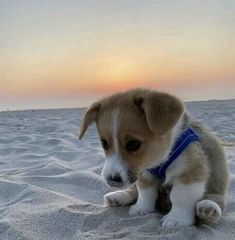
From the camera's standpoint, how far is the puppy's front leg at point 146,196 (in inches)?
123

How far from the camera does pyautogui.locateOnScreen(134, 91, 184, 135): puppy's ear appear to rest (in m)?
2.76

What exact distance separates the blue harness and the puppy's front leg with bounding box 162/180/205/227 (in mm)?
179

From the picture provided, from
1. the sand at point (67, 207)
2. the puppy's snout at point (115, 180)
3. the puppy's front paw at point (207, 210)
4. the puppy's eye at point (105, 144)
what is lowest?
the sand at point (67, 207)

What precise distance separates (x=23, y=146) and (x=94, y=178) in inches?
113

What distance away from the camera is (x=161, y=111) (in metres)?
2.78

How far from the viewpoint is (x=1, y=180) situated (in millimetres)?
4242

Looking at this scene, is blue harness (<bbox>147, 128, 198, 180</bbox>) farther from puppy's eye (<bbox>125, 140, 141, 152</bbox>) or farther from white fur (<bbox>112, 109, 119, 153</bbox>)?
A: white fur (<bbox>112, 109, 119, 153</bbox>)

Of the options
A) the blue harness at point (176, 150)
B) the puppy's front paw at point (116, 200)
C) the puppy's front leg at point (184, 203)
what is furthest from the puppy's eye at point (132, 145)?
the puppy's front paw at point (116, 200)

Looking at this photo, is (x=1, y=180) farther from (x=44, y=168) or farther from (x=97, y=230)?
(x=97, y=230)

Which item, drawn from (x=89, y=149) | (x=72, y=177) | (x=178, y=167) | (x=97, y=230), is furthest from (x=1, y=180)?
(x=89, y=149)

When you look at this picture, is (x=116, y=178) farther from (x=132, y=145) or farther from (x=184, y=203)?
(x=184, y=203)

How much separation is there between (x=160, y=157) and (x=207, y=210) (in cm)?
45

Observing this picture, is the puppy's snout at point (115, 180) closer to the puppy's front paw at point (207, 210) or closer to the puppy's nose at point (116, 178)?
the puppy's nose at point (116, 178)

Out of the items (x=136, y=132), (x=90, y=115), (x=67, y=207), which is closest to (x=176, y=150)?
(x=136, y=132)
